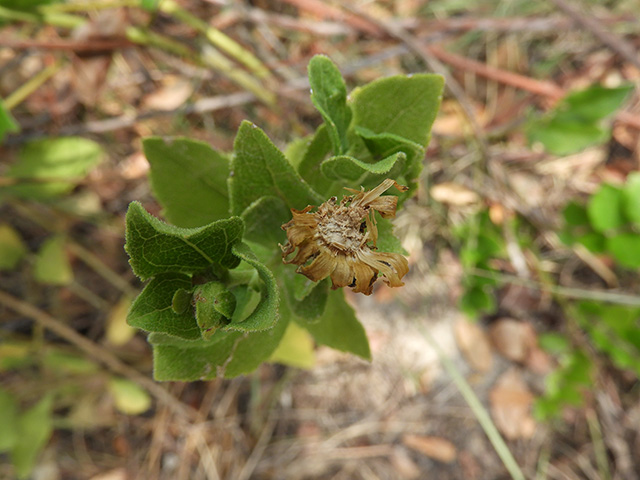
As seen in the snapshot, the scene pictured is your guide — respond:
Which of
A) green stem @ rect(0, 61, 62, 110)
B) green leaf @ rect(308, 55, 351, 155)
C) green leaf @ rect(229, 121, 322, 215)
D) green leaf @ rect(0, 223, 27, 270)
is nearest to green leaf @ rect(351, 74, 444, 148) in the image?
green leaf @ rect(308, 55, 351, 155)

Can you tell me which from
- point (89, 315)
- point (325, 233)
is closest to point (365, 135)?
point (325, 233)

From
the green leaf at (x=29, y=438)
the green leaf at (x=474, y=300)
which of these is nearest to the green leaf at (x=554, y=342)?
the green leaf at (x=474, y=300)

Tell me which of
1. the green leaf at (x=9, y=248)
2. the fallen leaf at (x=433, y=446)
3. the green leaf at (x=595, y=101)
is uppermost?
the green leaf at (x=595, y=101)

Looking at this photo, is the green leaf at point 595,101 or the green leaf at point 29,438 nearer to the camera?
the green leaf at point 595,101

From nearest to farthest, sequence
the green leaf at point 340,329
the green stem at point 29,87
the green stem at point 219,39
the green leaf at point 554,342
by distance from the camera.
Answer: the green leaf at point 340,329 → the green stem at point 219,39 → the green stem at point 29,87 → the green leaf at point 554,342

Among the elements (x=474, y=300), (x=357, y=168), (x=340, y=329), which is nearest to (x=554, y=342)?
(x=474, y=300)

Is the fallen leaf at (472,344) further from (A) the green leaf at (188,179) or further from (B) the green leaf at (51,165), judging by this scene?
(B) the green leaf at (51,165)

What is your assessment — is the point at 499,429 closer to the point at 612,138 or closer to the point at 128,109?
the point at 612,138
